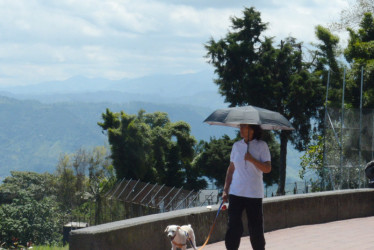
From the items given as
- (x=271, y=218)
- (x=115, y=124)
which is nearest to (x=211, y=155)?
(x=115, y=124)

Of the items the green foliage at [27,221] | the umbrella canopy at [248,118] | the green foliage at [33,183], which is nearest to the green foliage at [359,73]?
the green foliage at [27,221]

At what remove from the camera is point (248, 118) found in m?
7.00

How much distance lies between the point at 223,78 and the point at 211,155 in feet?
32.3

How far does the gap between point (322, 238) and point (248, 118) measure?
3.53m

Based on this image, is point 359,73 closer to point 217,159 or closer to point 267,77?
point 267,77

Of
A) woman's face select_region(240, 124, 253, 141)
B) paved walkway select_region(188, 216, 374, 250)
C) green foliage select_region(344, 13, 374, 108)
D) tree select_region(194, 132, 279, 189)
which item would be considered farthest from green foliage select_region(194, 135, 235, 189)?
woman's face select_region(240, 124, 253, 141)

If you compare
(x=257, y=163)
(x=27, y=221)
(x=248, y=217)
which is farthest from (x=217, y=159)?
(x=257, y=163)

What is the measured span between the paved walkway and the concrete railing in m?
0.19

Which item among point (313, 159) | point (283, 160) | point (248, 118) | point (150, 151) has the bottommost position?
point (150, 151)

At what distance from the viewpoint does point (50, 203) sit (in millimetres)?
46156

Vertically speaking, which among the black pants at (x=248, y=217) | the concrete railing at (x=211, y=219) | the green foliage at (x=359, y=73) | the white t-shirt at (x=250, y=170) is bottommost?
the concrete railing at (x=211, y=219)

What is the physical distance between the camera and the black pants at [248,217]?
23.1 feet

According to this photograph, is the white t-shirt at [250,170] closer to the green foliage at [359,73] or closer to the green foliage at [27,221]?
the green foliage at [359,73]

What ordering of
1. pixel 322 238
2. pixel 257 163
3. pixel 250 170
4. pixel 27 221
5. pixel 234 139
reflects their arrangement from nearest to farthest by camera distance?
pixel 257 163 < pixel 250 170 < pixel 322 238 < pixel 27 221 < pixel 234 139
